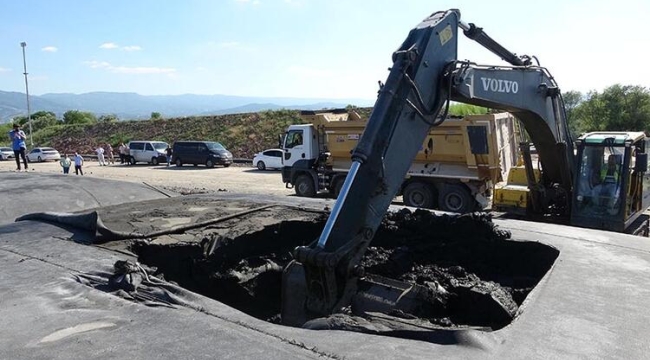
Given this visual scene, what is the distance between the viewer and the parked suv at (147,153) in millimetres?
34969

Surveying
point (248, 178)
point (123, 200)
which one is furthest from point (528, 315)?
point (248, 178)

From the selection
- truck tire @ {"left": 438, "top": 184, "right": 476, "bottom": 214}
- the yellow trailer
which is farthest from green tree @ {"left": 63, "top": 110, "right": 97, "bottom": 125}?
truck tire @ {"left": 438, "top": 184, "right": 476, "bottom": 214}

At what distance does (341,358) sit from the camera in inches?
101

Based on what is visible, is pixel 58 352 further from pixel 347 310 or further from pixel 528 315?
pixel 528 315

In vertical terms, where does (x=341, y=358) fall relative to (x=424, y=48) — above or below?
below

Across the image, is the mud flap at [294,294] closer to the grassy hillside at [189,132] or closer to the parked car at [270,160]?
the parked car at [270,160]

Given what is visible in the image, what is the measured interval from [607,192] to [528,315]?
7.33 metres

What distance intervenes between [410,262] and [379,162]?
150cm

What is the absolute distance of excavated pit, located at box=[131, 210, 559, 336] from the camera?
428cm

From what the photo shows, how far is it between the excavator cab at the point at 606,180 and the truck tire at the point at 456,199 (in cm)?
541

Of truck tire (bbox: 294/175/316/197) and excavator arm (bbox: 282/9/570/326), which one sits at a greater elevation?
excavator arm (bbox: 282/9/570/326)

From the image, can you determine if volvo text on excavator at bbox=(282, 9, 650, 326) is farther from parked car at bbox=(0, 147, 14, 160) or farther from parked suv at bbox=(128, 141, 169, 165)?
parked car at bbox=(0, 147, 14, 160)

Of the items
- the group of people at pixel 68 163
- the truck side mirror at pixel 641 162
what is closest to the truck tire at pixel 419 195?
the truck side mirror at pixel 641 162

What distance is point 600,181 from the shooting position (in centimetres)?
939
